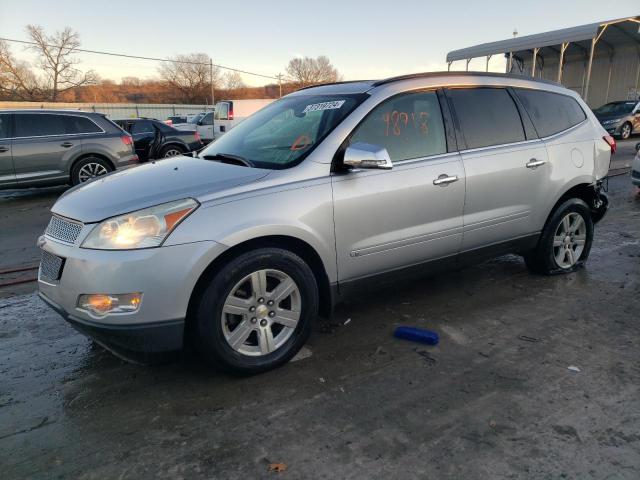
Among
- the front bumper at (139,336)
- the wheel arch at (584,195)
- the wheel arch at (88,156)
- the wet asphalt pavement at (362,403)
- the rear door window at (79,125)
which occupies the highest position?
the rear door window at (79,125)

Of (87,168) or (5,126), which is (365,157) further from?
(5,126)

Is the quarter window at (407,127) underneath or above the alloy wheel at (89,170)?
above

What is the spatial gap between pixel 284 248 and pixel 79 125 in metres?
8.28

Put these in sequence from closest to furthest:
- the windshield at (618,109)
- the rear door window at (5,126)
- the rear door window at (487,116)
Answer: the rear door window at (487,116) → the rear door window at (5,126) → the windshield at (618,109)

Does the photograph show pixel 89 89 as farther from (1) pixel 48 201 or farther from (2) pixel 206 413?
(2) pixel 206 413

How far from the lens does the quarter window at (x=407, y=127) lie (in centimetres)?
350

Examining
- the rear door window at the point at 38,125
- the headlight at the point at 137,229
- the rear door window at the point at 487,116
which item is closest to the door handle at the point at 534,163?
the rear door window at the point at 487,116

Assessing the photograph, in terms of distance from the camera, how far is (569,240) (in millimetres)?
4824

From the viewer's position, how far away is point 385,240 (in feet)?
11.5

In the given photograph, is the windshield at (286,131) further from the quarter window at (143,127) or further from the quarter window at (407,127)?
the quarter window at (143,127)

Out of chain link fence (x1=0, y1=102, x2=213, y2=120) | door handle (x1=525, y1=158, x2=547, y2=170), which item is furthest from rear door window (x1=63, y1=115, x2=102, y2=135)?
chain link fence (x1=0, y1=102, x2=213, y2=120)

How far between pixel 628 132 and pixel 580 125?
800 inches

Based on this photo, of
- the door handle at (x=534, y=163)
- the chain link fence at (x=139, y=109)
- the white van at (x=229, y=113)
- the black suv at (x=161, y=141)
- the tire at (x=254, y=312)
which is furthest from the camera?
the chain link fence at (x=139, y=109)

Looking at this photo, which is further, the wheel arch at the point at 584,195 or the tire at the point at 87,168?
the tire at the point at 87,168
